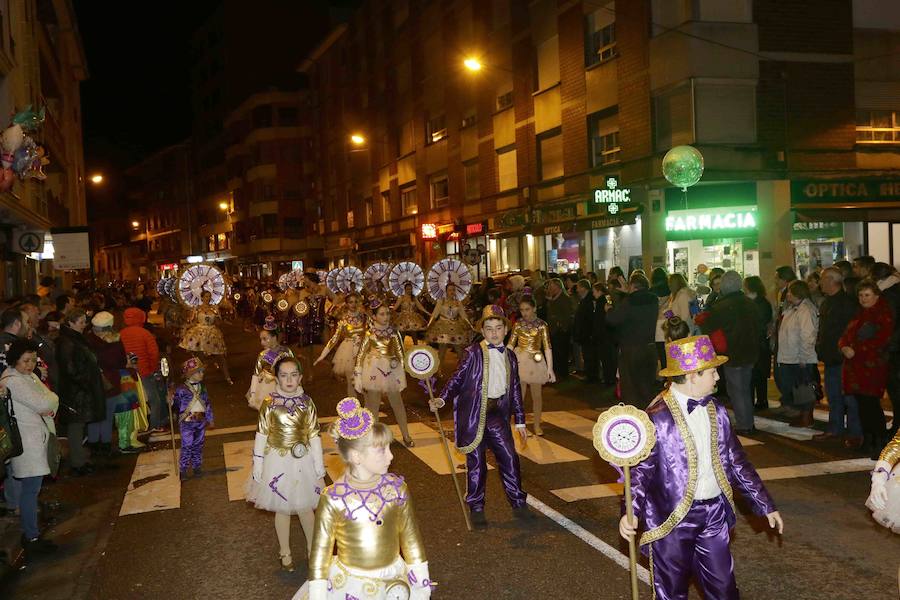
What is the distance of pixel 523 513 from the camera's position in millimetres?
7195

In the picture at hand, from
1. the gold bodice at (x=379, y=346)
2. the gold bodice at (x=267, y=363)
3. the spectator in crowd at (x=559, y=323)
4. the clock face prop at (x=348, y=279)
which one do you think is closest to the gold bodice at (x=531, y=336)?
the gold bodice at (x=379, y=346)

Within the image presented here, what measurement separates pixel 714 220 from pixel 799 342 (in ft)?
37.6

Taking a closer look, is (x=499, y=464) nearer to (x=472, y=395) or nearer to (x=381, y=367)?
(x=472, y=395)

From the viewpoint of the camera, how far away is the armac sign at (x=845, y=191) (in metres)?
21.7

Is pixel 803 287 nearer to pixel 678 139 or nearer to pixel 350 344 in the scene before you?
pixel 350 344

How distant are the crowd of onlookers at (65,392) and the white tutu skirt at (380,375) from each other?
9.92 feet

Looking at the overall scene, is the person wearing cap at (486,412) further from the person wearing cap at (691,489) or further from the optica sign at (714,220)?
the optica sign at (714,220)

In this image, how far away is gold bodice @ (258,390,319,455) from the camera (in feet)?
19.5

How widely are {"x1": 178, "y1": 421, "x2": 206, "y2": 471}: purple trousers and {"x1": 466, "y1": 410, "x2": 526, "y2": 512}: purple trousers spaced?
134 inches

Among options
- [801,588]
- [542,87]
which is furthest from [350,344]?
[542,87]

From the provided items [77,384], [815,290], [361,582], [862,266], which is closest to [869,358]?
[862,266]

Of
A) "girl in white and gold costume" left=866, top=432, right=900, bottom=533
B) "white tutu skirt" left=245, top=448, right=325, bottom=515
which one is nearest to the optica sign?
"white tutu skirt" left=245, top=448, right=325, bottom=515

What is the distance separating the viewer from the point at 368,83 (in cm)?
4628

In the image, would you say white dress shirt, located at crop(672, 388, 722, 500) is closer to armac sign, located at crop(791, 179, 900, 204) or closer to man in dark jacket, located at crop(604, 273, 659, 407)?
man in dark jacket, located at crop(604, 273, 659, 407)
